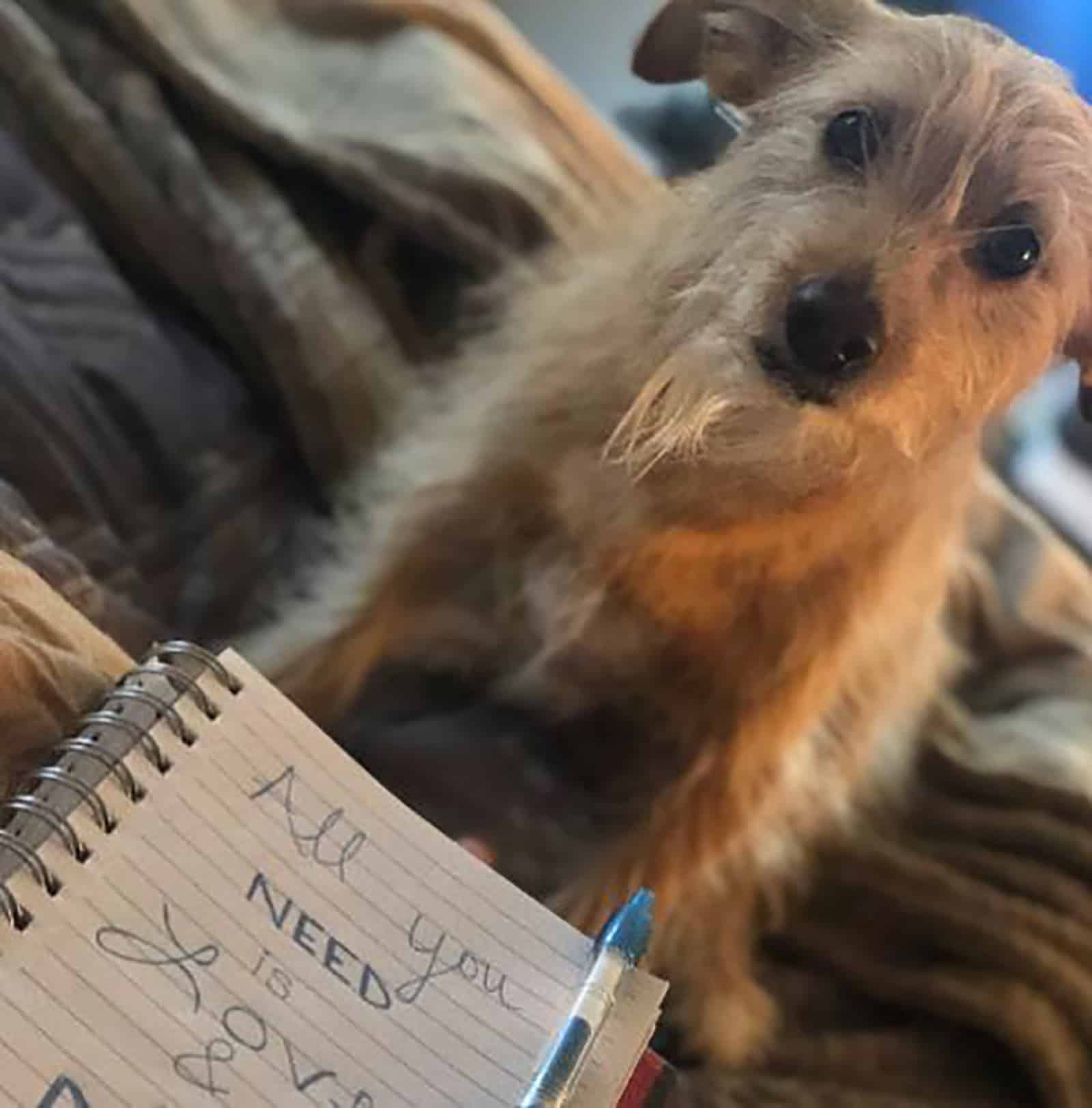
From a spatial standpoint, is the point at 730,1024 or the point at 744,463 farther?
the point at 730,1024

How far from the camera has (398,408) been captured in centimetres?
147

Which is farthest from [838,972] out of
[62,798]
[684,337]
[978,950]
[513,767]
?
[62,798]

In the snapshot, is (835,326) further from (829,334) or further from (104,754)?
(104,754)

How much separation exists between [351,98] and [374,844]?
1.05 m

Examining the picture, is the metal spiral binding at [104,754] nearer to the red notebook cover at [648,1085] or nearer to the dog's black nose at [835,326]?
the red notebook cover at [648,1085]

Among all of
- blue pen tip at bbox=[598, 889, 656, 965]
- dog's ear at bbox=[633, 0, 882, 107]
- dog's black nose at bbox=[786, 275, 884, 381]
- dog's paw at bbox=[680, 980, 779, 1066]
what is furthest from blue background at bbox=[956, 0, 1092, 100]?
blue pen tip at bbox=[598, 889, 656, 965]

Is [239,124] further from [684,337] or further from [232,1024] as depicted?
[232,1024]

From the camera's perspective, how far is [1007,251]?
104cm

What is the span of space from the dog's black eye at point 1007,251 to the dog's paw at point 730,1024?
23.2 inches

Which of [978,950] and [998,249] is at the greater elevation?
[998,249]

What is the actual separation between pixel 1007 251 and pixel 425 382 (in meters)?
0.60

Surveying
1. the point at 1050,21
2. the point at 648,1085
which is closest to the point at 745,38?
the point at 1050,21

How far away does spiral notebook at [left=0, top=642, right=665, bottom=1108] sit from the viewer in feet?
1.91

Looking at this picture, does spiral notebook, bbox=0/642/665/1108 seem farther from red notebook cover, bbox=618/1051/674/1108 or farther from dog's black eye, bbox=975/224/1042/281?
dog's black eye, bbox=975/224/1042/281
